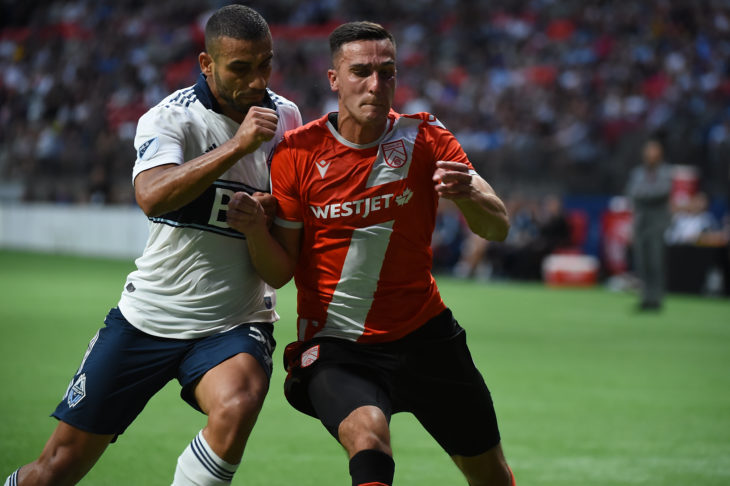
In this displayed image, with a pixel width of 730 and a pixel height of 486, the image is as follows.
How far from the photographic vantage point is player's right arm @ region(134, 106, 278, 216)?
3863 millimetres

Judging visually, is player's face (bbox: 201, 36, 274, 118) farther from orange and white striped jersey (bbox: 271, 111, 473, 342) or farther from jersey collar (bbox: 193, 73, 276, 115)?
orange and white striped jersey (bbox: 271, 111, 473, 342)

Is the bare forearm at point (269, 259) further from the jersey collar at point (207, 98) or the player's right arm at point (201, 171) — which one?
the jersey collar at point (207, 98)

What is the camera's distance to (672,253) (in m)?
18.7

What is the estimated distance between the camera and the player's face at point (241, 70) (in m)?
4.17

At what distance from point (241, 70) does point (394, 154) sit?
75 cm

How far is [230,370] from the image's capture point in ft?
13.2

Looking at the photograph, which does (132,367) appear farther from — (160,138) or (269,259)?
(160,138)

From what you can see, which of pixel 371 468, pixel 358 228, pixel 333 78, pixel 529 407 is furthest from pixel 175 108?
pixel 529 407

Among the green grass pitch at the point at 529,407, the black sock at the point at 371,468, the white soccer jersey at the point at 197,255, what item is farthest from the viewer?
the green grass pitch at the point at 529,407

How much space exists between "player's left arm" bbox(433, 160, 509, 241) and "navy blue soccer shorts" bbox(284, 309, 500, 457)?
1.57 ft

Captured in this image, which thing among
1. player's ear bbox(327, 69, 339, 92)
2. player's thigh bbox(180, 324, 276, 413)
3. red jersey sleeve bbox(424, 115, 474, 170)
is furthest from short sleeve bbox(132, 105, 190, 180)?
red jersey sleeve bbox(424, 115, 474, 170)

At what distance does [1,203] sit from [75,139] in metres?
3.06

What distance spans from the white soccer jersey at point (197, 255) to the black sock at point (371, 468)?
994 millimetres

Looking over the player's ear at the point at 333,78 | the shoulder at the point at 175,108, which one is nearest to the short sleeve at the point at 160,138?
the shoulder at the point at 175,108
